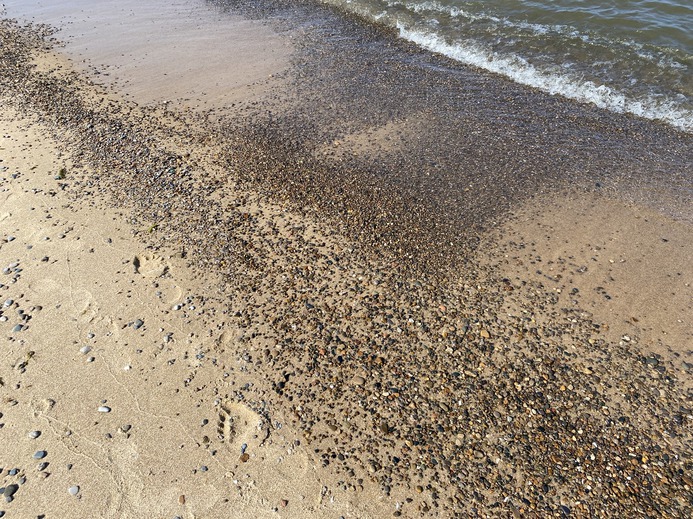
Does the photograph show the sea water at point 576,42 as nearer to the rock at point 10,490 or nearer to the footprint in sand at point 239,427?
the footprint in sand at point 239,427

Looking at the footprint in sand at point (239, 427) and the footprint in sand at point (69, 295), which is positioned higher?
the footprint in sand at point (69, 295)

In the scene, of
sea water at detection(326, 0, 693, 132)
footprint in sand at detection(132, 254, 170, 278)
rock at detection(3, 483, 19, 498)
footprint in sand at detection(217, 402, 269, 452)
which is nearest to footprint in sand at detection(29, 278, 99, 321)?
footprint in sand at detection(132, 254, 170, 278)

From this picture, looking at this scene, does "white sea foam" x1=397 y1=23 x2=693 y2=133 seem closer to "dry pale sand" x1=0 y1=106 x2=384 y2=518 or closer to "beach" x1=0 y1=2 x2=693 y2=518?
"beach" x1=0 y1=2 x2=693 y2=518

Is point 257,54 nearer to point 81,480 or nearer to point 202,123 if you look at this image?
point 202,123

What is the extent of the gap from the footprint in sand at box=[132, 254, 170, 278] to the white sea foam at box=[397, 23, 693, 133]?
872cm

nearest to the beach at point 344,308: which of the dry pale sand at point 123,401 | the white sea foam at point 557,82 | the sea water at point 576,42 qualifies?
the dry pale sand at point 123,401

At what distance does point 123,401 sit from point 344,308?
253 cm

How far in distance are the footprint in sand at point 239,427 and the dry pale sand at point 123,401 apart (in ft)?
0.03

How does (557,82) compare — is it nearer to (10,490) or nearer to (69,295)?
(69,295)

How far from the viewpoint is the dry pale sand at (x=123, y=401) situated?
159 inches

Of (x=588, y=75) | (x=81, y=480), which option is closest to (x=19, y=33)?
(x=81, y=480)

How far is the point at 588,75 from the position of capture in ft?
34.7

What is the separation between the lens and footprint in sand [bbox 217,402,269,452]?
442cm

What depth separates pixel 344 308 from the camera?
561 cm
